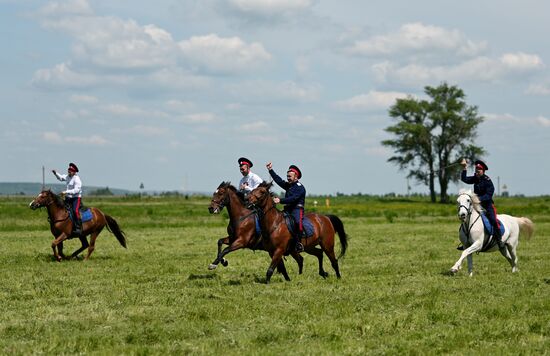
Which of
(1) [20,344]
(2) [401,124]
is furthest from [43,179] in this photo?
(2) [401,124]

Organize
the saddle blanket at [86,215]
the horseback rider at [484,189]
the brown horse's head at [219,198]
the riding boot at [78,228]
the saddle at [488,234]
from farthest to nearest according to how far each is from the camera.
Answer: the saddle blanket at [86,215] < the riding boot at [78,228] < the saddle at [488,234] < the horseback rider at [484,189] < the brown horse's head at [219,198]

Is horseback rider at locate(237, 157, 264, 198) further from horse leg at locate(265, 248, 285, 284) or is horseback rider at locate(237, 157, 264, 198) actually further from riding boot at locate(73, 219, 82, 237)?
riding boot at locate(73, 219, 82, 237)

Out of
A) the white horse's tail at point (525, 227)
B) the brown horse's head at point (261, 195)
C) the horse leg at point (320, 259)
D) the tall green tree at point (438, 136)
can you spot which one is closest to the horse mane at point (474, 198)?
the white horse's tail at point (525, 227)

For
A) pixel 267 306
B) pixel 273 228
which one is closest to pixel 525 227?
pixel 273 228

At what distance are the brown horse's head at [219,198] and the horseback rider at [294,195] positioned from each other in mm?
1047

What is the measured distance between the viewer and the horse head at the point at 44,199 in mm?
22125

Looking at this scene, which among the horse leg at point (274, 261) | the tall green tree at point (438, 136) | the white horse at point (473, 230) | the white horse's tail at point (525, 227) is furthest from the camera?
the tall green tree at point (438, 136)

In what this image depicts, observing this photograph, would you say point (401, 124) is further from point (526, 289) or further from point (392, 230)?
point (526, 289)

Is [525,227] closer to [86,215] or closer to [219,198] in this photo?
[219,198]

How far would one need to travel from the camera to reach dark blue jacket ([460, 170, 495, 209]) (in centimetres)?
1831

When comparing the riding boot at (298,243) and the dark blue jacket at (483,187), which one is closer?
the riding boot at (298,243)

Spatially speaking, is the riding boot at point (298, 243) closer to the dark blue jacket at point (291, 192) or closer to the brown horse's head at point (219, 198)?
the dark blue jacket at point (291, 192)

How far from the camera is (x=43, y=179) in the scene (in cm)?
3775

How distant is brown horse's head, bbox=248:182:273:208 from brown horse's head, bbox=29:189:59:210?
8.59 metres
